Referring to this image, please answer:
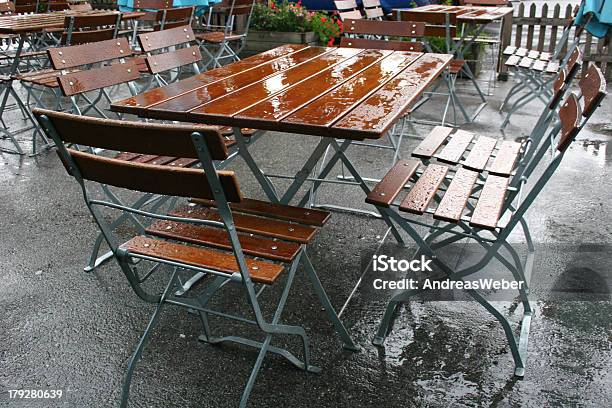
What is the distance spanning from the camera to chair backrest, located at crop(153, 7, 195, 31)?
635 centimetres

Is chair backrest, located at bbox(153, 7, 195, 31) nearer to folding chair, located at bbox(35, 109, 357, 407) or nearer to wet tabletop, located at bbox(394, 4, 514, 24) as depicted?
wet tabletop, located at bbox(394, 4, 514, 24)

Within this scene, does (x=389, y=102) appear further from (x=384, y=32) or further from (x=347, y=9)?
(x=347, y=9)

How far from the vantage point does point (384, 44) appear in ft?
16.1

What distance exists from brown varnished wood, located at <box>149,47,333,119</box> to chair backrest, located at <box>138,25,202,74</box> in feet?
2.15

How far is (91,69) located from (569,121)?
8.63 ft

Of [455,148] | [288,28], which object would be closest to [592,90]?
[455,148]

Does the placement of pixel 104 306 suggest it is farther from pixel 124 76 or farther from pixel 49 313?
pixel 124 76

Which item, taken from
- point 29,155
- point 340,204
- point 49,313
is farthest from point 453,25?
point 49,313

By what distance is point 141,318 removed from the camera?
303 cm

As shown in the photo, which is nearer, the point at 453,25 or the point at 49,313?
the point at 49,313

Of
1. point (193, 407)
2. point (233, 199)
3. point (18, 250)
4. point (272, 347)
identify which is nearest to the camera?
point (233, 199)

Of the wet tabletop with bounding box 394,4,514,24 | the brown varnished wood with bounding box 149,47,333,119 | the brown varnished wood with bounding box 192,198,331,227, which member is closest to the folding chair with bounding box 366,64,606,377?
the brown varnished wood with bounding box 192,198,331,227

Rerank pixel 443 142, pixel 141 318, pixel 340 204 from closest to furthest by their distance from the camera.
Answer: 1. pixel 141 318
2. pixel 443 142
3. pixel 340 204

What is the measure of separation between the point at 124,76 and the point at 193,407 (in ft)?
7.21
